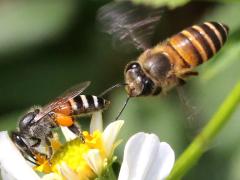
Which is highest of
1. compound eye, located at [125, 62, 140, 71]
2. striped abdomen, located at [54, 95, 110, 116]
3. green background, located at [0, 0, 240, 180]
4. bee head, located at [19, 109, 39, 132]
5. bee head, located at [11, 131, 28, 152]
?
bee head, located at [19, 109, 39, 132]

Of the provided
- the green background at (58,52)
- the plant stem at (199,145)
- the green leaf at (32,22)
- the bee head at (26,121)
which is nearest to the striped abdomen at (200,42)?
the plant stem at (199,145)

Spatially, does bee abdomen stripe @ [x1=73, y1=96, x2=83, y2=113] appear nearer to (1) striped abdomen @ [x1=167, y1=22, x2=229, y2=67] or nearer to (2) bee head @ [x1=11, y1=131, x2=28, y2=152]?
(2) bee head @ [x1=11, y1=131, x2=28, y2=152]

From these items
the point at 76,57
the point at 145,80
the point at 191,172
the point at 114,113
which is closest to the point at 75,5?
the point at 76,57

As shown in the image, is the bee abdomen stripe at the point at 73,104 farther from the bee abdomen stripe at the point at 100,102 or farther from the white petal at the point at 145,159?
the white petal at the point at 145,159

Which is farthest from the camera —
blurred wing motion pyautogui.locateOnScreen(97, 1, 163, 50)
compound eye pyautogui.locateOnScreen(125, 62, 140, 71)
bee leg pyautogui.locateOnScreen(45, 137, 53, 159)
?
blurred wing motion pyautogui.locateOnScreen(97, 1, 163, 50)

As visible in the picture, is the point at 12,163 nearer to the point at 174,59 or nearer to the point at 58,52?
the point at 174,59

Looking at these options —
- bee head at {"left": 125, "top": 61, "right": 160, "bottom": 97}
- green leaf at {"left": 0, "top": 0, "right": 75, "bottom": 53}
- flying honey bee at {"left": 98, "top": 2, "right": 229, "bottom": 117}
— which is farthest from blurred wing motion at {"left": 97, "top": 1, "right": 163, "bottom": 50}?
green leaf at {"left": 0, "top": 0, "right": 75, "bottom": 53}

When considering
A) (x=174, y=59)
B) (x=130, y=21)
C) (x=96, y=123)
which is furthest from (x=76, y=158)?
(x=130, y=21)
